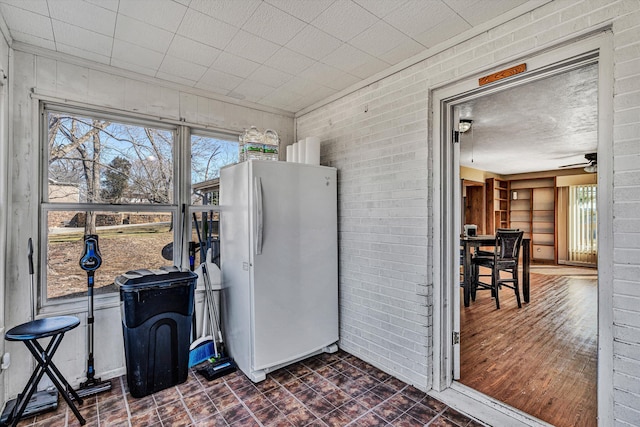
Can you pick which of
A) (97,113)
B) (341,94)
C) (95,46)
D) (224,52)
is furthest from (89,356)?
(341,94)

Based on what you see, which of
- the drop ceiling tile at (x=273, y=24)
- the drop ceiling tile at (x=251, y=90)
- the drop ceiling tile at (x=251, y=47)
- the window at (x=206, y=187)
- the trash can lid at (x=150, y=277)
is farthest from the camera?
the window at (x=206, y=187)

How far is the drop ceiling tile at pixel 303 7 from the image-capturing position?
177cm

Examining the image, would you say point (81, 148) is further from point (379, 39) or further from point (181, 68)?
point (379, 39)

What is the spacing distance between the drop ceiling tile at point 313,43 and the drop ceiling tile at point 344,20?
56mm

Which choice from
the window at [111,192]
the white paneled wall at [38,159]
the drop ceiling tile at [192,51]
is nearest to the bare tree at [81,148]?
the window at [111,192]

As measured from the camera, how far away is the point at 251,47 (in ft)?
7.36

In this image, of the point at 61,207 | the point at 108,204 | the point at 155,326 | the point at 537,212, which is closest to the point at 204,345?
the point at 155,326

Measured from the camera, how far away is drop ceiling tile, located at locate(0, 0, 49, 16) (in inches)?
68.7

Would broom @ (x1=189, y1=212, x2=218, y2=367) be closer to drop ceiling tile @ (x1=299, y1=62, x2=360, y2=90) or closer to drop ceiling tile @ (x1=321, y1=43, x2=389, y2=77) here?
drop ceiling tile @ (x1=299, y1=62, x2=360, y2=90)

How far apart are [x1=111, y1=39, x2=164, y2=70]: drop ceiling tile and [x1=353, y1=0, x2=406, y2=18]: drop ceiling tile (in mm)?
1515

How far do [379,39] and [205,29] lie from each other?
1.15 metres

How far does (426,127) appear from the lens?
7.70ft

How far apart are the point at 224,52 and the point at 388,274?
6.99 ft

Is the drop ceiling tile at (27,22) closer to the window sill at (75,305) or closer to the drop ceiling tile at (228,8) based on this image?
the drop ceiling tile at (228,8)
